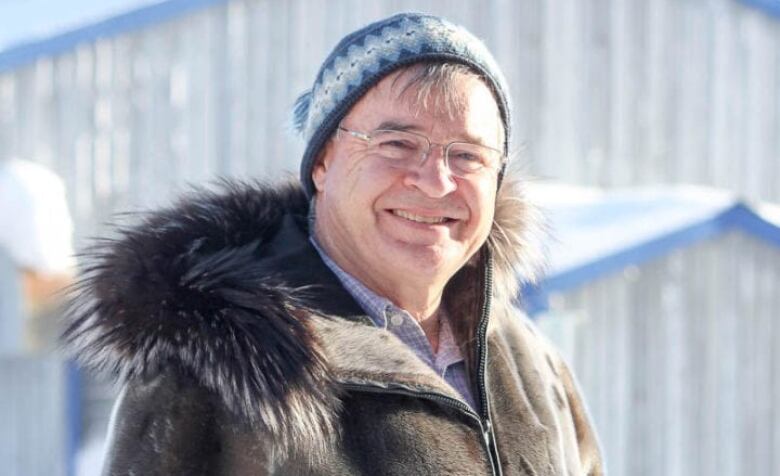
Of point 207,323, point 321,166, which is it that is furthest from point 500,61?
point 207,323

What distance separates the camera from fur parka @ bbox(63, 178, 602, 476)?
6.75 feet

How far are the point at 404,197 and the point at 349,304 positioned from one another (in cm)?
22

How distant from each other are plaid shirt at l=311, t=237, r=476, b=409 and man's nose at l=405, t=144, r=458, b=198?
0.73ft

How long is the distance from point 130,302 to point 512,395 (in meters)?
0.79

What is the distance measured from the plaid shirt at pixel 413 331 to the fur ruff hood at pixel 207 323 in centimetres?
13

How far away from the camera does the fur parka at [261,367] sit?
2.06 metres

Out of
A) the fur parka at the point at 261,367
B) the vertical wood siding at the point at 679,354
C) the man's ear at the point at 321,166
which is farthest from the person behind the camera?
the vertical wood siding at the point at 679,354

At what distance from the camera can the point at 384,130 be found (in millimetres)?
2295

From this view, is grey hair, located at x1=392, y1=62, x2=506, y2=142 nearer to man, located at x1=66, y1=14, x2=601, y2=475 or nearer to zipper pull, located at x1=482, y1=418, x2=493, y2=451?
man, located at x1=66, y1=14, x2=601, y2=475

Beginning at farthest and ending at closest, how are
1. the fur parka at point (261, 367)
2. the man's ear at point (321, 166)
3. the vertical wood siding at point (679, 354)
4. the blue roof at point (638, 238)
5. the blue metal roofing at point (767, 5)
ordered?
1. the blue metal roofing at point (767, 5)
2. the vertical wood siding at point (679, 354)
3. the blue roof at point (638, 238)
4. the man's ear at point (321, 166)
5. the fur parka at point (261, 367)

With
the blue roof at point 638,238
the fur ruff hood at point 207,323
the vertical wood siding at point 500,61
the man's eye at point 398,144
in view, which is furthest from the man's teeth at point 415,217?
the vertical wood siding at point 500,61

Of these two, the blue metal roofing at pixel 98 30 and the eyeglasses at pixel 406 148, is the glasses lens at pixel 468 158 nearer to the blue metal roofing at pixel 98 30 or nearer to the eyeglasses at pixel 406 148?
the eyeglasses at pixel 406 148

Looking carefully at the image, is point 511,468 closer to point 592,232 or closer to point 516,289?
point 516,289

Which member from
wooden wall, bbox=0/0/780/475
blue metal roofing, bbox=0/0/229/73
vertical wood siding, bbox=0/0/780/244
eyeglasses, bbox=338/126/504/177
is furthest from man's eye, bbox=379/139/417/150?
blue metal roofing, bbox=0/0/229/73
